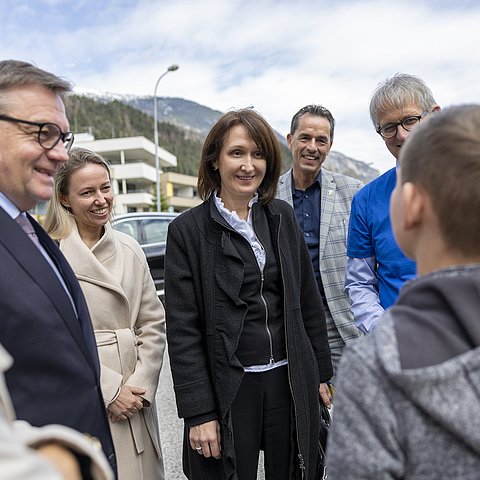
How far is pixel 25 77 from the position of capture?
1.49 metres

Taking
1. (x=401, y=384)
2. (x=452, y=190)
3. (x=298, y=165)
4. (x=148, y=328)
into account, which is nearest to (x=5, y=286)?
(x=401, y=384)

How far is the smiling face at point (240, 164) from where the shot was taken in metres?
2.27

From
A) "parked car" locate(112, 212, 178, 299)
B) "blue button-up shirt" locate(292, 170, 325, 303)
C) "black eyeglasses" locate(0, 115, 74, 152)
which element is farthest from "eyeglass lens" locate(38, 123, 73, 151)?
"parked car" locate(112, 212, 178, 299)

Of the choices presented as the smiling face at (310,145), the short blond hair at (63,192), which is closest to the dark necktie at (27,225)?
the short blond hair at (63,192)

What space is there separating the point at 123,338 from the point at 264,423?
0.77 metres

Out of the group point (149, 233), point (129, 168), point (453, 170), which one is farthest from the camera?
point (129, 168)

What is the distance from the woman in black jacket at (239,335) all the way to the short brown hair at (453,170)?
3.94 ft

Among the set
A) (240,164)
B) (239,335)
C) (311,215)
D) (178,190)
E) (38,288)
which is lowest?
(239,335)

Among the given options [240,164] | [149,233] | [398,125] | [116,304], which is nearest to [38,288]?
[116,304]

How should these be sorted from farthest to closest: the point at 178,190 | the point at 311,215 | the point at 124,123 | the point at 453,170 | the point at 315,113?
the point at 124,123
the point at 178,190
the point at 315,113
the point at 311,215
the point at 453,170

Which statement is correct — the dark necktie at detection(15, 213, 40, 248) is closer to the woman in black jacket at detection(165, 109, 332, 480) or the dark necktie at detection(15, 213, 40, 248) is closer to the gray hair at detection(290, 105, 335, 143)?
the woman in black jacket at detection(165, 109, 332, 480)

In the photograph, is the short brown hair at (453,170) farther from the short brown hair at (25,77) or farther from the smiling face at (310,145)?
the smiling face at (310,145)

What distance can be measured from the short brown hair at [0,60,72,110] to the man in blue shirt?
1.36 m

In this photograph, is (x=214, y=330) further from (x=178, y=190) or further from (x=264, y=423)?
(x=178, y=190)
